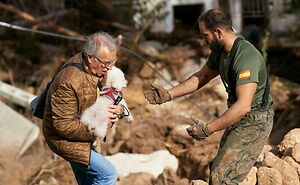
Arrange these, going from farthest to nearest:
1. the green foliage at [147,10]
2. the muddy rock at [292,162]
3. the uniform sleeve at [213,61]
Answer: the green foliage at [147,10]
the muddy rock at [292,162]
the uniform sleeve at [213,61]

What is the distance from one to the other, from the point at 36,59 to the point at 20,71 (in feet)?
1.75

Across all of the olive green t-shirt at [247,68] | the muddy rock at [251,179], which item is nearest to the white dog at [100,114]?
the olive green t-shirt at [247,68]

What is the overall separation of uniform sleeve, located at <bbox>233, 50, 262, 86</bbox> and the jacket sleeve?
1.18 m

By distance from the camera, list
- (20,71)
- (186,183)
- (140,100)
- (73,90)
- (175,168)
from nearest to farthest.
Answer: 1. (73,90)
2. (186,183)
3. (175,168)
4. (140,100)
5. (20,71)

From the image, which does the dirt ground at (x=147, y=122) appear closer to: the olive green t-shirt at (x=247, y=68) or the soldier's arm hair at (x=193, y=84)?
the soldier's arm hair at (x=193, y=84)

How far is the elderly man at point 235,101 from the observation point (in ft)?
14.2

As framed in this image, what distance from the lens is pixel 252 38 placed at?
41.1ft

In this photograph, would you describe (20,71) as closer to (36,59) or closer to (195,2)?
(36,59)

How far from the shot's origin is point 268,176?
17.4ft

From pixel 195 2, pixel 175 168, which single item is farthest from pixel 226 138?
pixel 195 2

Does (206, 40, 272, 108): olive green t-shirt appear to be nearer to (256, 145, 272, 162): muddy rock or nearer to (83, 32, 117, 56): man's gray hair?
(83, 32, 117, 56): man's gray hair

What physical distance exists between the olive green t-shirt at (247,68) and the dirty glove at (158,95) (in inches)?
21.7

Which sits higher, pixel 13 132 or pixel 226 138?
pixel 226 138

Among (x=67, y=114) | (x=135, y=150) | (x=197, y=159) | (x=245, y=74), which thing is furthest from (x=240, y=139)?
(x=135, y=150)
